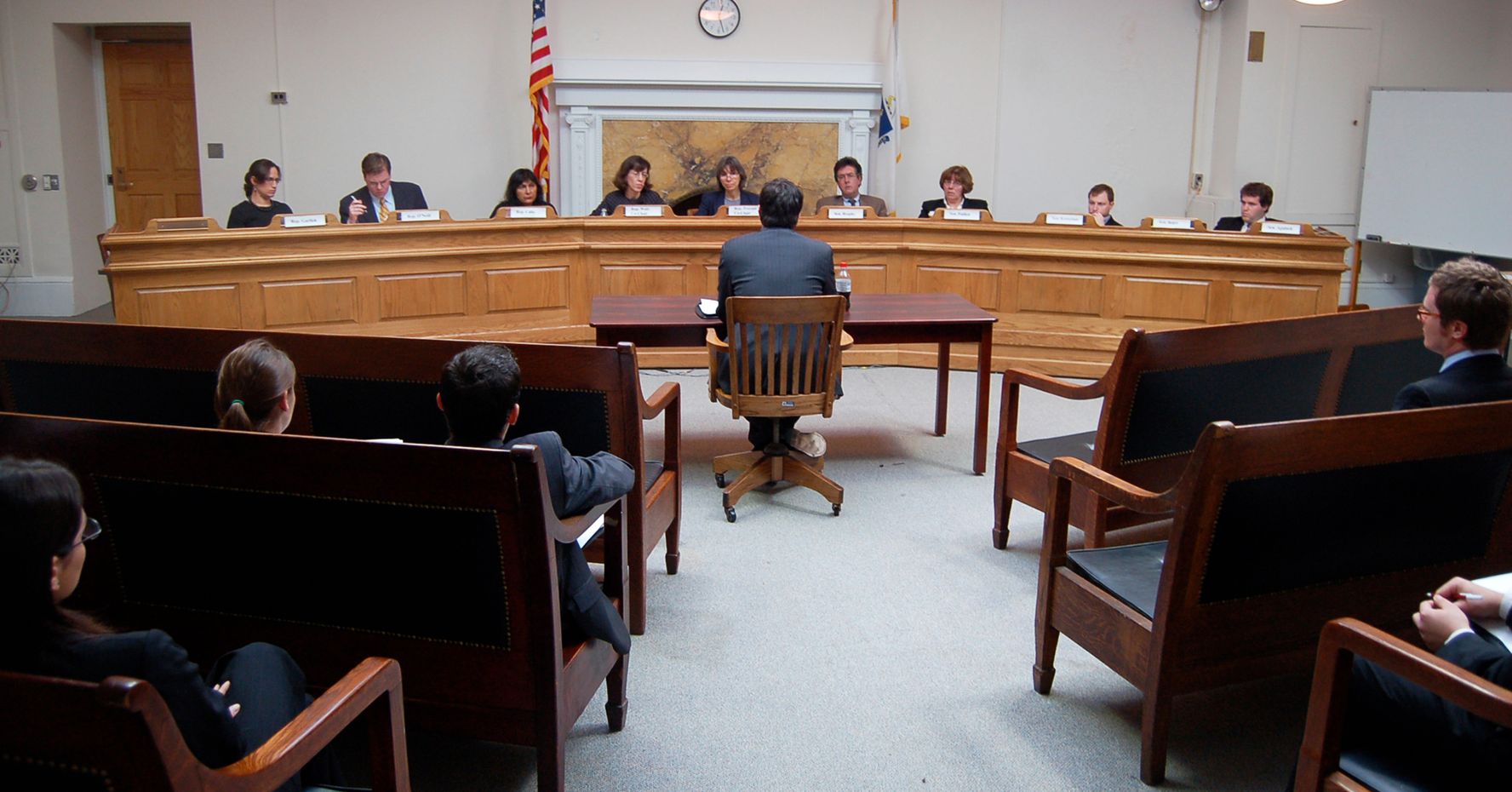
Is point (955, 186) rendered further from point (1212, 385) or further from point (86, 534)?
point (86, 534)

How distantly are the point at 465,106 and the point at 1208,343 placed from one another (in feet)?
20.1

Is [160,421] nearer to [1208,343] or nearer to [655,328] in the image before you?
[655,328]

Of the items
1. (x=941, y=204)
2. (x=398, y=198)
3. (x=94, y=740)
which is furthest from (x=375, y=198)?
(x=94, y=740)

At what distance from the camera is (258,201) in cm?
608

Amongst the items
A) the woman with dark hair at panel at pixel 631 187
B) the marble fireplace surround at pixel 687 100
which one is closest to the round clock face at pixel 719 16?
the marble fireplace surround at pixel 687 100

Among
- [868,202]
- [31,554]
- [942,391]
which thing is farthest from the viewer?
[868,202]

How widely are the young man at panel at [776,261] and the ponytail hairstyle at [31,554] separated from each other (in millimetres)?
2719

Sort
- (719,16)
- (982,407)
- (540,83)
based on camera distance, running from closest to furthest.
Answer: (982,407) → (540,83) → (719,16)

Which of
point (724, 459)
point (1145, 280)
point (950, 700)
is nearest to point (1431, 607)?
point (950, 700)

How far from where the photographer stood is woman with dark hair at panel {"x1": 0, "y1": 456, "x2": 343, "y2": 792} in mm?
1323

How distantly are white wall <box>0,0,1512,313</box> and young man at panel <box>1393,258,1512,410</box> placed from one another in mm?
5988

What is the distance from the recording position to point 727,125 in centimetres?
816

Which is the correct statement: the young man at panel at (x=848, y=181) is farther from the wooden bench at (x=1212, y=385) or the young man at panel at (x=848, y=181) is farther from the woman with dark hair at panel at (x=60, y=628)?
the woman with dark hair at panel at (x=60, y=628)

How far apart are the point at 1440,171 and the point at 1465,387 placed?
6317 mm
